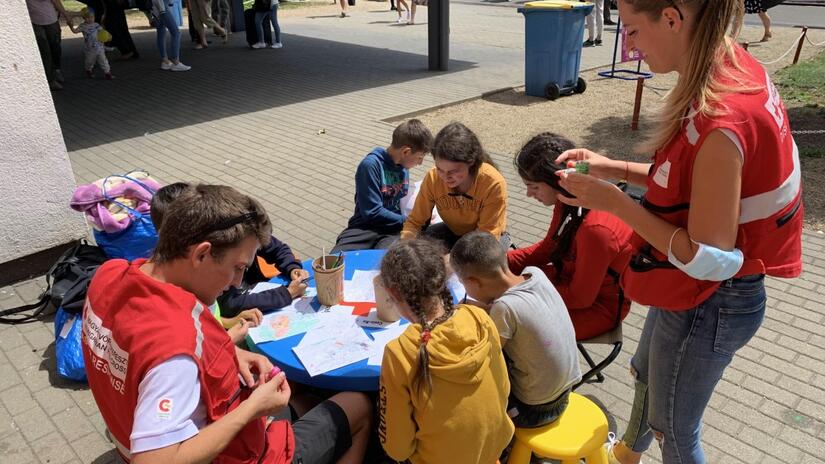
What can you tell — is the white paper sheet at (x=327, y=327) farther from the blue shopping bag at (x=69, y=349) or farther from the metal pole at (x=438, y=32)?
the metal pole at (x=438, y=32)

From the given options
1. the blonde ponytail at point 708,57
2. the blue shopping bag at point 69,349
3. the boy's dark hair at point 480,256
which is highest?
the blonde ponytail at point 708,57

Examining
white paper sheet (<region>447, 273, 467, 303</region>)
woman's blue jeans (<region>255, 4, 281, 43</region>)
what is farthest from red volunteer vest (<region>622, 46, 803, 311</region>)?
woman's blue jeans (<region>255, 4, 281, 43</region>)

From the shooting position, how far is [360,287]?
2859 mm

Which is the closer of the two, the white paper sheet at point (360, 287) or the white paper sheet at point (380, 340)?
the white paper sheet at point (380, 340)

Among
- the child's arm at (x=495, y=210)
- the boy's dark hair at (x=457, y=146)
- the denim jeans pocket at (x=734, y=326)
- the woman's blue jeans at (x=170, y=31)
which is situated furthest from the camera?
the woman's blue jeans at (x=170, y=31)

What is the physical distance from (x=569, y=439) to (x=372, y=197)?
216 centimetres

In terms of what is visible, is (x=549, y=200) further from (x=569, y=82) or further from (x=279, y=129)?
(x=569, y=82)

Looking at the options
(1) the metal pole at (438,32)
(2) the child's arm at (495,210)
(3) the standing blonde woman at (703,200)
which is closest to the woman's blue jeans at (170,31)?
(1) the metal pole at (438,32)

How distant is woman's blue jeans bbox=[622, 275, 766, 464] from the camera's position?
1.76m

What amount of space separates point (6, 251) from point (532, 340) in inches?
151

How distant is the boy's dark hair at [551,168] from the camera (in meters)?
2.67

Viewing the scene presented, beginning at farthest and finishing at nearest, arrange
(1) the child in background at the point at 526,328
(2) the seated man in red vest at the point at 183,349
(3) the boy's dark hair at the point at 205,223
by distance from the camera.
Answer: (1) the child in background at the point at 526,328 < (3) the boy's dark hair at the point at 205,223 < (2) the seated man in red vest at the point at 183,349

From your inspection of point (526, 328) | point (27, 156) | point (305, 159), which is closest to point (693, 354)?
point (526, 328)

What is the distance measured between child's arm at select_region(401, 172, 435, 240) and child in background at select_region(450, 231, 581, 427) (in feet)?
4.38
